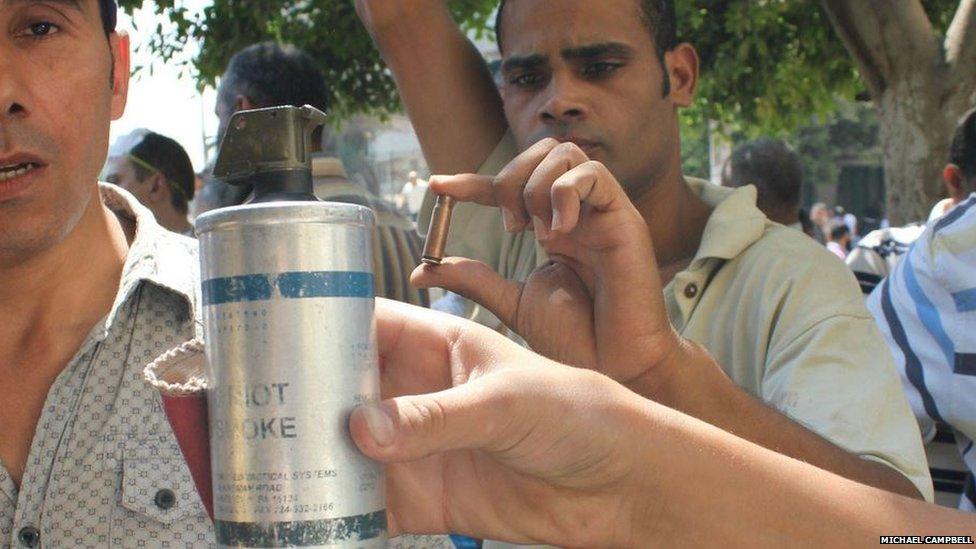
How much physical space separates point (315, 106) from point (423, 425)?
3.14 metres

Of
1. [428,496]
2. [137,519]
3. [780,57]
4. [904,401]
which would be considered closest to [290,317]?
[428,496]

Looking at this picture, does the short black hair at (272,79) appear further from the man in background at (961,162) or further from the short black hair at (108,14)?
the man in background at (961,162)

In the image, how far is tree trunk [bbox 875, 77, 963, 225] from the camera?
6.21 meters

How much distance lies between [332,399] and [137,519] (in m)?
0.84

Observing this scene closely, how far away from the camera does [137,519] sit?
185cm

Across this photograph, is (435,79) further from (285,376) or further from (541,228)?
(285,376)

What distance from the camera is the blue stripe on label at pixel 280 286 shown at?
3.80 feet

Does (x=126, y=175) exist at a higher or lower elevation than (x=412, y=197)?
lower

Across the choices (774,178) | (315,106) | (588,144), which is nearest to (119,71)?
(588,144)

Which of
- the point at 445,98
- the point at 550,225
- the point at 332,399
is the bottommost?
the point at 332,399

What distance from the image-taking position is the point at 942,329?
2.81m

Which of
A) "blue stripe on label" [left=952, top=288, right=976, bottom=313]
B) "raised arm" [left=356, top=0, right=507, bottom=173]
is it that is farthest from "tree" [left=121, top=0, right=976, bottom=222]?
"blue stripe on label" [left=952, top=288, right=976, bottom=313]

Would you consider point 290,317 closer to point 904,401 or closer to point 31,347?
point 31,347

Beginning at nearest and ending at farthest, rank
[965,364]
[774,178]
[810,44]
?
[965,364] < [774,178] < [810,44]
